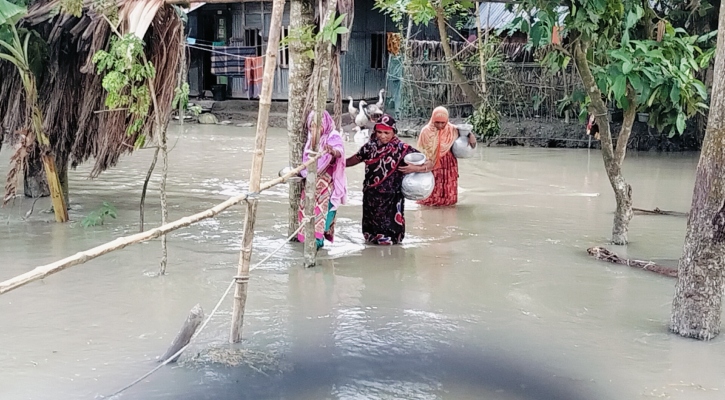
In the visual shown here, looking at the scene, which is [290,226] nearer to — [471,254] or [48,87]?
[471,254]

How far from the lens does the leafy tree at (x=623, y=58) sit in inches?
246

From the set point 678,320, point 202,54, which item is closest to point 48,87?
point 678,320

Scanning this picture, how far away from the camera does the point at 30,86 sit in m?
7.64

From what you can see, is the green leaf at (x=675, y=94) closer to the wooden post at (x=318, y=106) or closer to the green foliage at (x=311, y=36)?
the green foliage at (x=311, y=36)

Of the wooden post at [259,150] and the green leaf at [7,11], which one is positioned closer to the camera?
the wooden post at [259,150]

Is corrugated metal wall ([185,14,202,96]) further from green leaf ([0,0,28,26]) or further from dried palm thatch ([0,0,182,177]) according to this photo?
green leaf ([0,0,28,26])

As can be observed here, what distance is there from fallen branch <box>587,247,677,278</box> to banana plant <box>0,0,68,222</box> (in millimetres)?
5605

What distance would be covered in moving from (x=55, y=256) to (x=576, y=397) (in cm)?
490

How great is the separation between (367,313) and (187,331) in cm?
161

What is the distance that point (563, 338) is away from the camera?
5102 millimetres

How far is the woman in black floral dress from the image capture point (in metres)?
7.58

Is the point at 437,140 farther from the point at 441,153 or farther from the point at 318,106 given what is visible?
the point at 318,106

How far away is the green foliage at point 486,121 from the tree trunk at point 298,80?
10.0m

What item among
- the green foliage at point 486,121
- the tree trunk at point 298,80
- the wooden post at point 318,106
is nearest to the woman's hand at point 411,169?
the tree trunk at point 298,80
